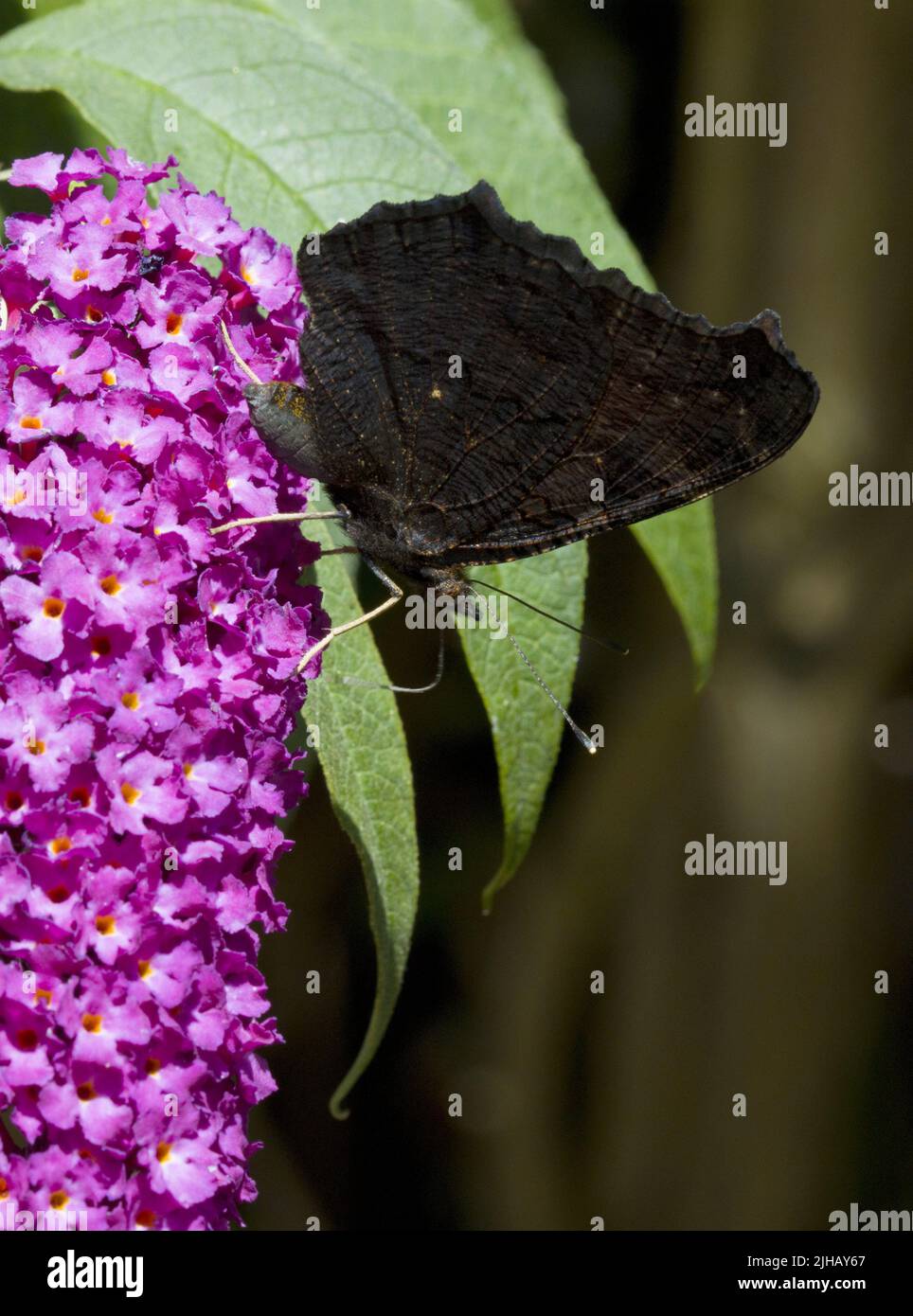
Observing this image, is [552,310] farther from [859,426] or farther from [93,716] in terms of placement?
[859,426]

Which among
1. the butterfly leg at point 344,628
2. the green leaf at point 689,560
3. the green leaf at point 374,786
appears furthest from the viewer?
the green leaf at point 689,560

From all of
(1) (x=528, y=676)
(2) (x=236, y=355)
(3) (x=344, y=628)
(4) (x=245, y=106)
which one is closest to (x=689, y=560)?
(1) (x=528, y=676)

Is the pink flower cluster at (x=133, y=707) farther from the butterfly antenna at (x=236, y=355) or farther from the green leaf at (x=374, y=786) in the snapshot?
the green leaf at (x=374, y=786)

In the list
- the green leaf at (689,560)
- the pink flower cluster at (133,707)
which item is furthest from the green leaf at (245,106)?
the green leaf at (689,560)

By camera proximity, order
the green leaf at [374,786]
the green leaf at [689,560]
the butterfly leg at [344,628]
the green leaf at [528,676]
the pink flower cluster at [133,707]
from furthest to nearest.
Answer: the green leaf at [689,560], the green leaf at [528,676], the green leaf at [374,786], the butterfly leg at [344,628], the pink flower cluster at [133,707]

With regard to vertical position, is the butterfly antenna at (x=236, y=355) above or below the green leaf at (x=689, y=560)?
above

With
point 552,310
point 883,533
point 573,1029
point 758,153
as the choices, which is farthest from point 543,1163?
point 552,310

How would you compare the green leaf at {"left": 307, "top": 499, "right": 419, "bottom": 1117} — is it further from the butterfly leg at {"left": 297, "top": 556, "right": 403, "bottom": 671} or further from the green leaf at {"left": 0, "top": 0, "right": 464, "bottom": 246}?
the green leaf at {"left": 0, "top": 0, "right": 464, "bottom": 246}
